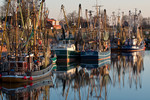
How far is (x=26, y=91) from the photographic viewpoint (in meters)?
32.6

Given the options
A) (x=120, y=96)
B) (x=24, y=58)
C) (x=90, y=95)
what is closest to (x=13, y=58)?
(x=24, y=58)

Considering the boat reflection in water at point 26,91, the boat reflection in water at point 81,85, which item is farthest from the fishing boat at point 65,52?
the boat reflection in water at point 26,91

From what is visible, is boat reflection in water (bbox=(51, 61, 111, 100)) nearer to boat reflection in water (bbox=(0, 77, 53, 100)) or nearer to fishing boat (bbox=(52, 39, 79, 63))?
boat reflection in water (bbox=(0, 77, 53, 100))

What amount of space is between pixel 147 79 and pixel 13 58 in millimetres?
17448

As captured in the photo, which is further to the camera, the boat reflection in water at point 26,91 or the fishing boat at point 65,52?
the fishing boat at point 65,52

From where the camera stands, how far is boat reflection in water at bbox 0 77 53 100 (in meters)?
30.1

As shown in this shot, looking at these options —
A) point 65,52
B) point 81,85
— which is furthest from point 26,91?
point 65,52

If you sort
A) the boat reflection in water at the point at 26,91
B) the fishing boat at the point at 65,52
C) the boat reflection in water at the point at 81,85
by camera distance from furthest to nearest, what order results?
the fishing boat at the point at 65,52, the boat reflection in water at the point at 81,85, the boat reflection in water at the point at 26,91

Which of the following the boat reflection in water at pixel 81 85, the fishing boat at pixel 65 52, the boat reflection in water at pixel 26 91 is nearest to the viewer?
the boat reflection in water at pixel 26 91

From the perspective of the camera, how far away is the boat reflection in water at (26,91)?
30.1 meters

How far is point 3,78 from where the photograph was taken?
36719 millimetres

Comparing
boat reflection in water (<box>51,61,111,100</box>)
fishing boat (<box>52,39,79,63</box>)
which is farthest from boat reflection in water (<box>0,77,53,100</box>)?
fishing boat (<box>52,39,79,63</box>)

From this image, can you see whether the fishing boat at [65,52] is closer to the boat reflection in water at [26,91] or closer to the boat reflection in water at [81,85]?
the boat reflection in water at [81,85]

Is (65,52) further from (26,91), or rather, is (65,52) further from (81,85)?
(26,91)
